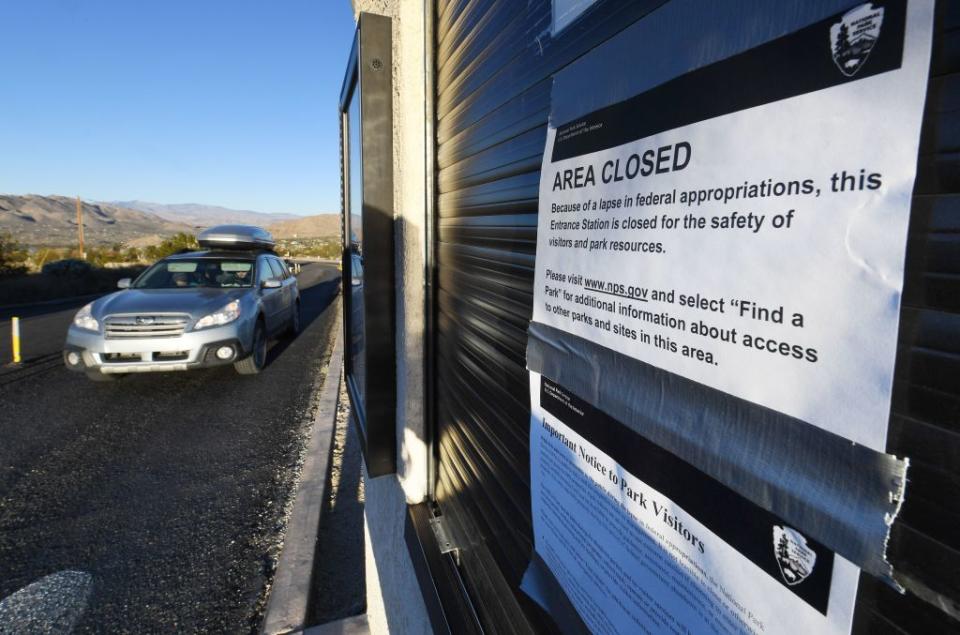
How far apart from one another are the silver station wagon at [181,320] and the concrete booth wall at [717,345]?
6345 millimetres

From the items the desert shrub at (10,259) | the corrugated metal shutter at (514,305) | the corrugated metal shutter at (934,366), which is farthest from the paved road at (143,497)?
the desert shrub at (10,259)

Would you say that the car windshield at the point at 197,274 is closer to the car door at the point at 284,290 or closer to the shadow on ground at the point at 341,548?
the car door at the point at 284,290

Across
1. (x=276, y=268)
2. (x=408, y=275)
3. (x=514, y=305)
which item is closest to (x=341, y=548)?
(x=408, y=275)

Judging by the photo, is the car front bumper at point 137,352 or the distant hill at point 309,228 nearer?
the car front bumper at point 137,352

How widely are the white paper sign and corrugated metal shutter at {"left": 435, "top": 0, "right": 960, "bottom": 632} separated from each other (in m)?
0.04

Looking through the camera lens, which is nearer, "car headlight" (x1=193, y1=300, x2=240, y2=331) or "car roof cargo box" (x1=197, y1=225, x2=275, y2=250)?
"car headlight" (x1=193, y1=300, x2=240, y2=331)

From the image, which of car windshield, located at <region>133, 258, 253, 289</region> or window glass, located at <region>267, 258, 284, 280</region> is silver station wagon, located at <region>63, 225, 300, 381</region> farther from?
window glass, located at <region>267, 258, 284, 280</region>

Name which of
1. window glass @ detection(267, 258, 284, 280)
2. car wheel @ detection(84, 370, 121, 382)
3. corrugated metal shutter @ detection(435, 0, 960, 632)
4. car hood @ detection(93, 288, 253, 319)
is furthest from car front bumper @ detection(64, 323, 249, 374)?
corrugated metal shutter @ detection(435, 0, 960, 632)

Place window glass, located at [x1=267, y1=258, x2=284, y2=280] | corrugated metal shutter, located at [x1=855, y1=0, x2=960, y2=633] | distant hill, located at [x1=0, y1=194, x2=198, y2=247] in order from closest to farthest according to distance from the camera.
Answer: corrugated metal shutter, located at [x1=855, y1=0, x2=960, y2=633] → window glass, located at [x1=267, y1=258, x2=284, y2=280] → distant hill, located at [x1=0, y1=194, x2=198, y2=247]

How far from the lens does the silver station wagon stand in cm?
653

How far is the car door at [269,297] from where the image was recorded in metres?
8.36

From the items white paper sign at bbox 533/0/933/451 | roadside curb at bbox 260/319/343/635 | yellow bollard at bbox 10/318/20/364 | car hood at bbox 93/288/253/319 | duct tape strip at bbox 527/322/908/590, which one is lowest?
roadside curb at bbox 260/319/343/635

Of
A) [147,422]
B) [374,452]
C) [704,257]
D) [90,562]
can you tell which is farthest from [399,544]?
[147,422]

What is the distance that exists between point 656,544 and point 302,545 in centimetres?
342
